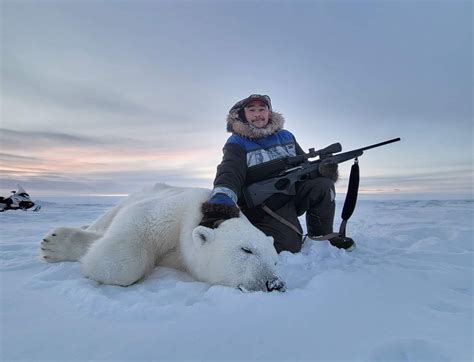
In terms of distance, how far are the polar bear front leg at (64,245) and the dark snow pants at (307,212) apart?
1.90 metres

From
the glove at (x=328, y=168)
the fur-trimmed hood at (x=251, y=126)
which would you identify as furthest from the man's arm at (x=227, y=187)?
the glove at (x=328, y=168)

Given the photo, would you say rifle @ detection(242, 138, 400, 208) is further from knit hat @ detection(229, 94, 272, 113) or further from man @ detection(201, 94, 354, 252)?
knit hat @ detection(229, 94, 272, 113)

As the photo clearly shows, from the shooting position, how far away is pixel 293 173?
3.74 meters

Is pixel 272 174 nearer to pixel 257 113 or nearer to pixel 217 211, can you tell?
pixel 257 113

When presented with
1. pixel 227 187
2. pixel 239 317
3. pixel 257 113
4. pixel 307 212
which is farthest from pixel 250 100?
pixel 239 317

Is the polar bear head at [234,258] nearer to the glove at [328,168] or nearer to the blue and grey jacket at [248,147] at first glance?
the blue and grey jacket at [248,147]

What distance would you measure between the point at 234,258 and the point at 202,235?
0.31m

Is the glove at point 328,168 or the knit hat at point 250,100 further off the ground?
the knit hat at point 250,100

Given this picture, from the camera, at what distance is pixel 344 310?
1723mm

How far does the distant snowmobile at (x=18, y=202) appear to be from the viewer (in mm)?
9383

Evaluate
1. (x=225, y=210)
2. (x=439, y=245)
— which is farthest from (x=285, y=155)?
(x=439, y=245)

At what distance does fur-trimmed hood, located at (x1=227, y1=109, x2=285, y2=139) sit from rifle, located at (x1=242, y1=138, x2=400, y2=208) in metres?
0.48

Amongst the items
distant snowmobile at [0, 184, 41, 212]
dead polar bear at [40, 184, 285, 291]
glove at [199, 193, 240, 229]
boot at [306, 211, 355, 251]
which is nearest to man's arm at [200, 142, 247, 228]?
glove at [199, 193, 240, 229]

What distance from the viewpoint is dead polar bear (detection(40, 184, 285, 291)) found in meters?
2.13
